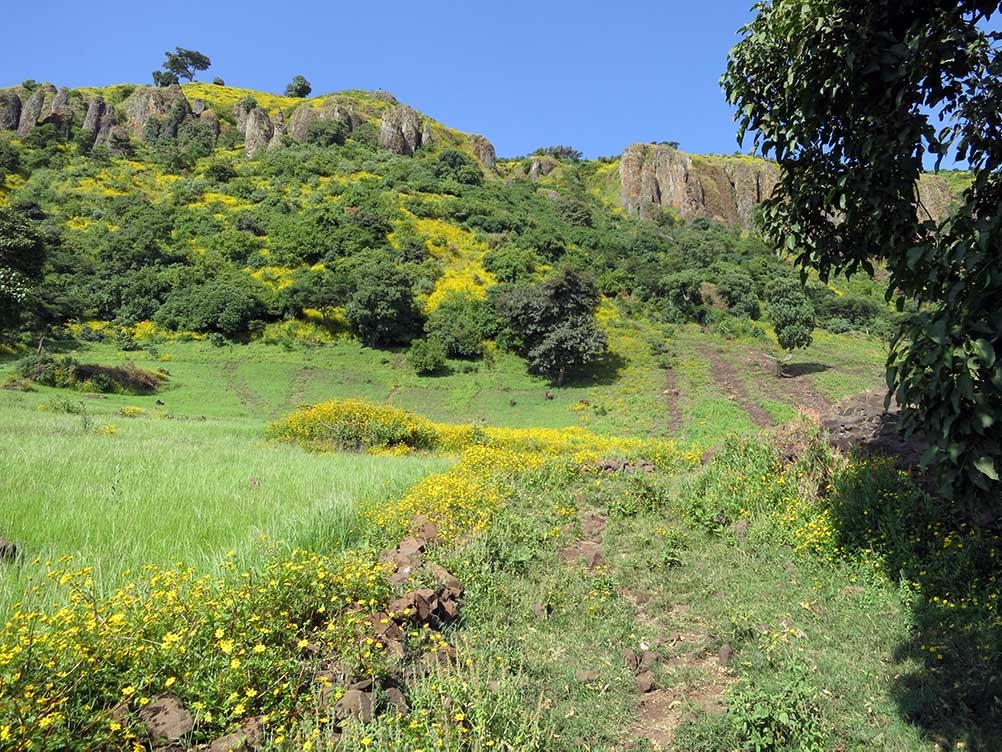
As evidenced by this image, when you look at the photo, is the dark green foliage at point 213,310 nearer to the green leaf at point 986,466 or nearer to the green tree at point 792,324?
the green tree at point 792,324

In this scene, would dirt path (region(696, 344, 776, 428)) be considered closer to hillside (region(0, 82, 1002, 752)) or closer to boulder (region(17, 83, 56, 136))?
hillside (region(0, 82, 1002, 752))

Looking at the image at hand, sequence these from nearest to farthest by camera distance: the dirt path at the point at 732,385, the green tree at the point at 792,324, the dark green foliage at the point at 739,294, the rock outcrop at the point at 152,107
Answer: the dirt path at the point at 732,385
the green tree at the point at 792,324
the dark green foliage at the point at 739,294
the rock outcrop at the point at 152,107

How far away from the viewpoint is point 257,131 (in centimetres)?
8862

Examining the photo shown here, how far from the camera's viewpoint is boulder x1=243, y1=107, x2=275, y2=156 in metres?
85.4

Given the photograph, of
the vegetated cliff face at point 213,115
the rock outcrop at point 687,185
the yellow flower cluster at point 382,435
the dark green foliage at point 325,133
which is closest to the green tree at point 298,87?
the vegetated cliff face at point 213,115

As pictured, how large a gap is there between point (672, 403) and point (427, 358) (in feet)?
50.4

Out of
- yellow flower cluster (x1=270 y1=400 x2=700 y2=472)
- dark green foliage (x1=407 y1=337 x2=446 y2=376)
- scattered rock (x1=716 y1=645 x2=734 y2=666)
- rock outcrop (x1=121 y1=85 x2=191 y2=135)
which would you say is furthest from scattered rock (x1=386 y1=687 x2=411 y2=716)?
rock outcrop (x1=121 y1=85 x2=191 y2=135)

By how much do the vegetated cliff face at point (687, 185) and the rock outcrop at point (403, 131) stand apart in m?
39.5

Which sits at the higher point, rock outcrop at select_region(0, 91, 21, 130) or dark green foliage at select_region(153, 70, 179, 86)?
dark green foliage at select_region(153, 70, 179, 86)

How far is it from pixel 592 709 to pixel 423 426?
47.1ft

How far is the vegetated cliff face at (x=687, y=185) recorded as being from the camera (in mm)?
104631

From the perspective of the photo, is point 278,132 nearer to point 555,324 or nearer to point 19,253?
point 19,253

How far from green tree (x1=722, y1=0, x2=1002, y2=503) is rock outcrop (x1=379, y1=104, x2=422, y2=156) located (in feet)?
315

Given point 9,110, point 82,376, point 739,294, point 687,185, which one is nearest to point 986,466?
point 82,376
